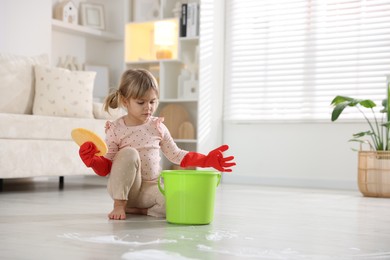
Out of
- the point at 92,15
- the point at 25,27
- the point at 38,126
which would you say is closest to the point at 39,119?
the point at 38,126

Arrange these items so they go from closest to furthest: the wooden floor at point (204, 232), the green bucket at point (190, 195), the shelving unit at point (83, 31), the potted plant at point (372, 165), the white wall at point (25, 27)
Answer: the wooden floor at point (204, 232) → the green bucket at point (190, 195) → the potted plant at point (372, 165) → the white wall at point (25, 27) → the shelving unit at point (83, 31)

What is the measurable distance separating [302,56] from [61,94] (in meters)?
1.87

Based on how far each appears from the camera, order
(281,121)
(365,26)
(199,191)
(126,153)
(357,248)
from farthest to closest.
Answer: (281,121)
(365,26)
(126,153)
(199,191)
(357,248)

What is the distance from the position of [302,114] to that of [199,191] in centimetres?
255

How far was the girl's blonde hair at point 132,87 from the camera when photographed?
2.02 meters

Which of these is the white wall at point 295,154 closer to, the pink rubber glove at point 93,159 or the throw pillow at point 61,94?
the throw pillow at point 61,94

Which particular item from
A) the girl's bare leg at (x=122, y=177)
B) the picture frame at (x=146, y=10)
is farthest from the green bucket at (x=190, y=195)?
the picture frame at (x=146, y=10)

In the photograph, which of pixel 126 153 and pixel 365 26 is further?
pixel 365 26

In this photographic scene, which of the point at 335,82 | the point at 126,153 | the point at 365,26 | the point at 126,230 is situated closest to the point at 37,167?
the point at 126,153

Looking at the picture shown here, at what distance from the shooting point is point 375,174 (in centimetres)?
336

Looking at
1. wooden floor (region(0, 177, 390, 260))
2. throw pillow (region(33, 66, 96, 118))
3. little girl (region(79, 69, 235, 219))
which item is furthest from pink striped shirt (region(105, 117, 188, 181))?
throw pillow (region(33, 66, 96, 118))

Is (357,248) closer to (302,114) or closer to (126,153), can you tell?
(126,153)

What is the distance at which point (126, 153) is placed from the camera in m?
1.99

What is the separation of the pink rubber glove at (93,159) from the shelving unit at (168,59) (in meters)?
2.31
